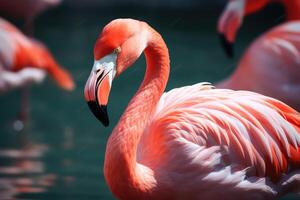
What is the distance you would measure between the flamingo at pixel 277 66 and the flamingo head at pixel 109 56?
1387mm

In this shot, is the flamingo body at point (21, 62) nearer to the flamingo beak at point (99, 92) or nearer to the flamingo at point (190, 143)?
the flamingo at point (190, 143)

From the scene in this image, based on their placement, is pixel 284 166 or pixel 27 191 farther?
pixel 27 191

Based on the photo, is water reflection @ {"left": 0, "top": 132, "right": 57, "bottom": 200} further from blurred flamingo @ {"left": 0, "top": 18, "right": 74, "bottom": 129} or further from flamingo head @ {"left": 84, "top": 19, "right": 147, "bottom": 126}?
flamingo head @ {"left": 84, "top": 19, "right": 147, "bottom": 126}

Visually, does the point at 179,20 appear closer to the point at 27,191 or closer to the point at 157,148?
the point at 27,191

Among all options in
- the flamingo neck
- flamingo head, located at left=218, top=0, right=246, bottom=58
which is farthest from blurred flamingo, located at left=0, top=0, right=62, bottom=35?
flamingo head, located at left=218, top=0, right=246, bottom=58

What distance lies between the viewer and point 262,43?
Answer: 13.8ft

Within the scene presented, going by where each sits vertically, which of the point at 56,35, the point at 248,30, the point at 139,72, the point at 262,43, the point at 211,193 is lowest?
the point at 211,193

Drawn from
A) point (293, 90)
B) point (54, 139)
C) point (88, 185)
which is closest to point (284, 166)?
point (293, 90)

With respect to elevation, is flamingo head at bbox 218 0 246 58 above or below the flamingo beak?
above

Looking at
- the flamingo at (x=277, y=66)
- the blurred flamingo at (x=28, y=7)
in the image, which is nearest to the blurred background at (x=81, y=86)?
the blurred flamingo at (x=28, y=7)

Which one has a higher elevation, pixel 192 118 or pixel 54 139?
pixel 54 139

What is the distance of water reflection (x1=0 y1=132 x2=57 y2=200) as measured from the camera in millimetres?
4092

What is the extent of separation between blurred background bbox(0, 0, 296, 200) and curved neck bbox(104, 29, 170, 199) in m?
1.13

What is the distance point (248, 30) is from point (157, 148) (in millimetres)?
6550
